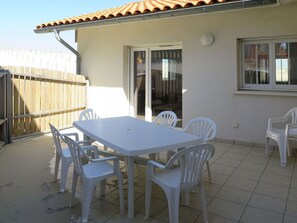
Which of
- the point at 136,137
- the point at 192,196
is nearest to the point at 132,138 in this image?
the point at 136,137

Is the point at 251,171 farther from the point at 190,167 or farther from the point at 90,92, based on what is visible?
the point at 90,92

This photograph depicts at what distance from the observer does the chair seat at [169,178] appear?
8.04ft

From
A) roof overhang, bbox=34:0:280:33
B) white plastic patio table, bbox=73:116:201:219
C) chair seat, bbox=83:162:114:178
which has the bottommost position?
chair seat, bbox=83:162:114:178

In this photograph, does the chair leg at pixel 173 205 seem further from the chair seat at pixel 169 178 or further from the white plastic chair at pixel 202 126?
the white plastic chair at pixel 202 126

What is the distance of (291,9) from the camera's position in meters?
5.11

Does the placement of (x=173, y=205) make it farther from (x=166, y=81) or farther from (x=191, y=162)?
(x=166, y=81)

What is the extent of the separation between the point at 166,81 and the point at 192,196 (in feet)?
13.7

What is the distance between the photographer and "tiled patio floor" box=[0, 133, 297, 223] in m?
2.71

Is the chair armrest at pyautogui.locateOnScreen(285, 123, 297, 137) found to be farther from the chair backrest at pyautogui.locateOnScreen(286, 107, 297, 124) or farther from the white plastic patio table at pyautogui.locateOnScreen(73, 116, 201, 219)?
the white plastic patio table at pyautogui.locateOnScreen(73, 116, 201, 219)

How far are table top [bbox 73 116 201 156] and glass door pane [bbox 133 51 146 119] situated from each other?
3.46 meters

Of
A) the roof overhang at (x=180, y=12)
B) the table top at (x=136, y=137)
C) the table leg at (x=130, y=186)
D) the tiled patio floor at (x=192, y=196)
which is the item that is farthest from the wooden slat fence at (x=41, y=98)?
the table leg at (x=130, y=186)

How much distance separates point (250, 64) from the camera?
5.84 meters

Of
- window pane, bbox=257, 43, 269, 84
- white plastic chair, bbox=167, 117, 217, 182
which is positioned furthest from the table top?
window pane, bbox=257, 43, 269, 84

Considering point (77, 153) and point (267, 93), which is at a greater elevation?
point (267, 93)
